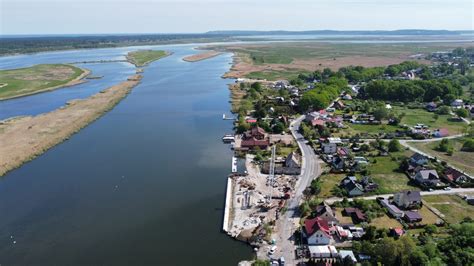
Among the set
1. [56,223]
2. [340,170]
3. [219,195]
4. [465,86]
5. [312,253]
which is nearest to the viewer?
[312,253]

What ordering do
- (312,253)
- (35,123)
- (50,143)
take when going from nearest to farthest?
(312,253), (50,143), (35,123)

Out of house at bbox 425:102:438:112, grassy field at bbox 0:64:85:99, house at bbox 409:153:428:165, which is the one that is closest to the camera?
house at bbox 409:153:428:165

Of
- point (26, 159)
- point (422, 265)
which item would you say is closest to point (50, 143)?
point (26, 159)

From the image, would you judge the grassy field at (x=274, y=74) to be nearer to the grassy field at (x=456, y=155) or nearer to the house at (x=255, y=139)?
the house at (x=255, y=139)

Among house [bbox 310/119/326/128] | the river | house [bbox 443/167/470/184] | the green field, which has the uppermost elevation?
the green field

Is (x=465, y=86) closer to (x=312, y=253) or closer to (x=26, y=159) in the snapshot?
(x=312, y=253)

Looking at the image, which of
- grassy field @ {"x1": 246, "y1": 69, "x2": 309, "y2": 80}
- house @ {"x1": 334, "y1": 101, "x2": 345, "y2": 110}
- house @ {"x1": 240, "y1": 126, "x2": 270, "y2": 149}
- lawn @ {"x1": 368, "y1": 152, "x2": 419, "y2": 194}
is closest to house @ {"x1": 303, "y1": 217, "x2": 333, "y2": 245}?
lawn @ {"x1": 368, "y1": 152, "x2": 419, "y2": 194}

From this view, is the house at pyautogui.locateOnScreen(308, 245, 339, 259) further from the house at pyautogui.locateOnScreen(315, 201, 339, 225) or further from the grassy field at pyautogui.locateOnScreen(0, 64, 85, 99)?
the grassy field at pyautogui.locateOnScreen(0, 64, 85, 99)
